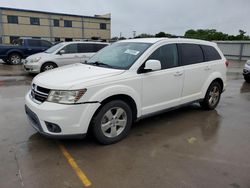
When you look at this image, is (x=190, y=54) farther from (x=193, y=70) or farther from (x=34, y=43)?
(x=34, y=43)

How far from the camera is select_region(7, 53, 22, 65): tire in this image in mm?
14117

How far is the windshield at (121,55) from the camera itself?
3.99 metres

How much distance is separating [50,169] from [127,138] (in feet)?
A: 4.70

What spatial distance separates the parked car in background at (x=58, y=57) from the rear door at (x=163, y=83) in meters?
6.88

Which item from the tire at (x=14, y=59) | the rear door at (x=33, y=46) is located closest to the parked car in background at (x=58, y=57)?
the rear door at (x=33, y=46)

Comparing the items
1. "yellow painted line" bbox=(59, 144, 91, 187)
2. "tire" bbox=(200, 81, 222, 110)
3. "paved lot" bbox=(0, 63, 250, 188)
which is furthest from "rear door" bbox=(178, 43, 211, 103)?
"yellow painted line" bbox=(59, 144, 91, 187)

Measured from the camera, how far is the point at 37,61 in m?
9.93

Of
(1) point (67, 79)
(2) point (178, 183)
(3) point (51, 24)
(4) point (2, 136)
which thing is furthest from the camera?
(3) point (51, 24)

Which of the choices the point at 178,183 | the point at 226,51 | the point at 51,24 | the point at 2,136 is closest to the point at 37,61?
the point at 2,136

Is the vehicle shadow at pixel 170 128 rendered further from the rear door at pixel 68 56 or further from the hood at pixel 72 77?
the rear door at pixel 68 56

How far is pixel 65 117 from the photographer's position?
315 cm

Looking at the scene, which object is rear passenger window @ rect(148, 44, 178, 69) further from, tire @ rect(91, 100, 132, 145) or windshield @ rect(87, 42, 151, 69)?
tire @ rect(91, 100, 132, 145)

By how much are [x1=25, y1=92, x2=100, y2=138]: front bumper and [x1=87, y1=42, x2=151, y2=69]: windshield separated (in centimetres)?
103

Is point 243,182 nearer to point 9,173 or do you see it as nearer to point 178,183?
point 178,183
